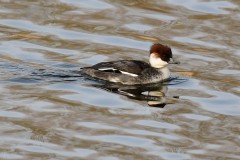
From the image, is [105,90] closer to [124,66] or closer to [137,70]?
[124,66]

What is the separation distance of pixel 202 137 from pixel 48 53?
505cm

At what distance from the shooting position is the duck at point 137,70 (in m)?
15.3

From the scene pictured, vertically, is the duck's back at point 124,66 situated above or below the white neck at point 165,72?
above

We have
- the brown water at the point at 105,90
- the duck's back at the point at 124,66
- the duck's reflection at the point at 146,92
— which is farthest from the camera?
the duck's back at the point at 124,66

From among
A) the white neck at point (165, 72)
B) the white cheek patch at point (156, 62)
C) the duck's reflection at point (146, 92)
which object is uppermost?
the white cheek patch at point (156, 62)

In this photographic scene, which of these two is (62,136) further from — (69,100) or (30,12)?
(30,12)

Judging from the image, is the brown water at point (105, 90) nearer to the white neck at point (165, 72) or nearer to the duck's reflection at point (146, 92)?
the duck's reflection at point (146, 92)

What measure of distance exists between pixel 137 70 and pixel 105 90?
3.43 ft

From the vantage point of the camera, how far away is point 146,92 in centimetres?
1502

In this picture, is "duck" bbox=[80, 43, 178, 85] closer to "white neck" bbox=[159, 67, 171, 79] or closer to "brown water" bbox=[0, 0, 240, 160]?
"white neck" bbox=[159, 67, 171, 79]

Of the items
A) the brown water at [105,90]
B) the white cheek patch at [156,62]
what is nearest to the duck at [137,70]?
the white cheek patch at [156,62]

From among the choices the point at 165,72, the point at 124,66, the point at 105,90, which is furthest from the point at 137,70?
the point at 105,90

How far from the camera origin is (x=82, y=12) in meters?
18.6

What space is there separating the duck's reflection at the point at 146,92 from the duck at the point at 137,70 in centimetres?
15
